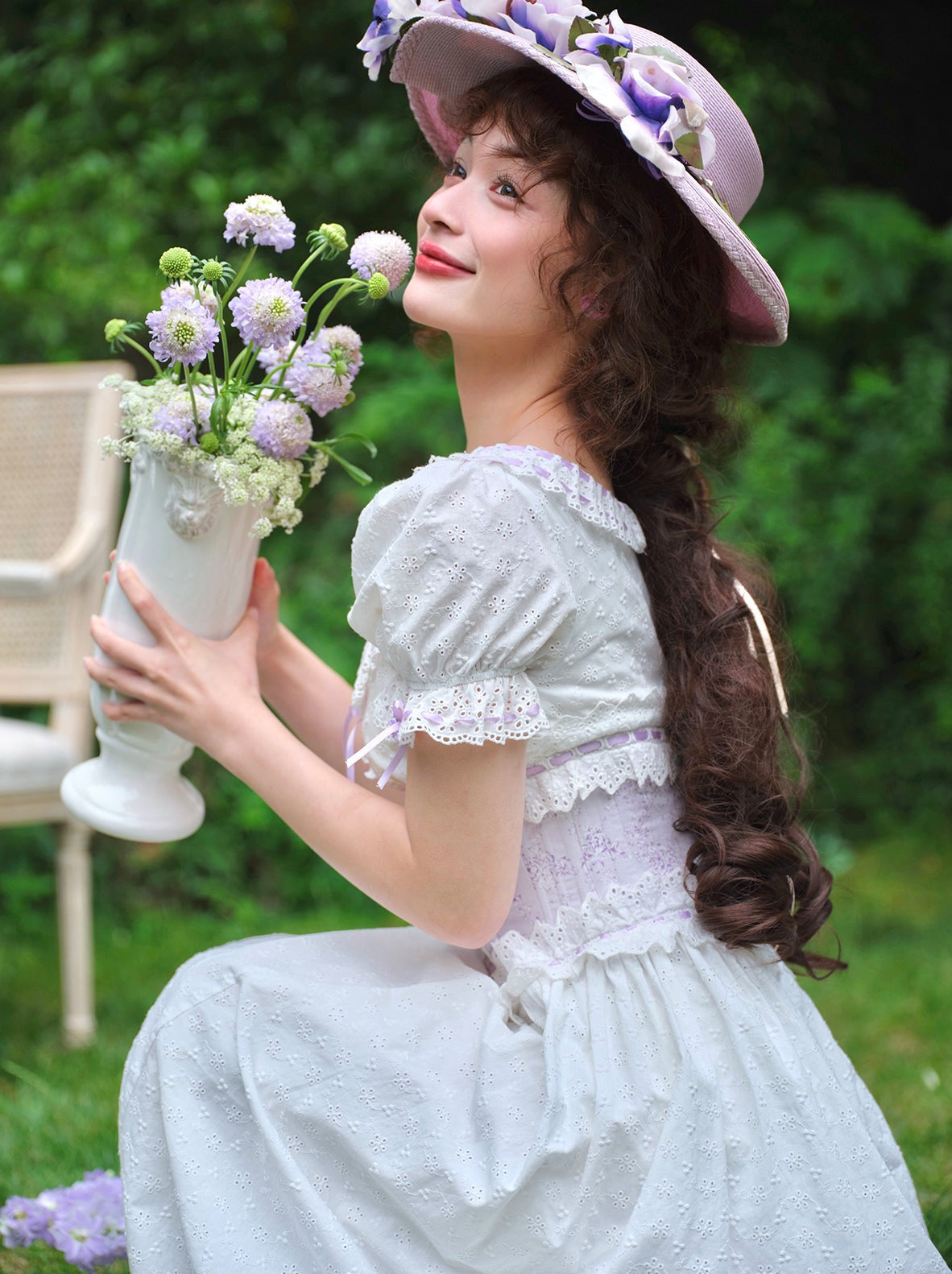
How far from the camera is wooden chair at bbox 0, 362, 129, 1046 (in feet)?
9.63

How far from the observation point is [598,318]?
1.60 meters

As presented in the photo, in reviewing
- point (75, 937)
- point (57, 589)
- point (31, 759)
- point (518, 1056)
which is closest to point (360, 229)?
point (57, 589)

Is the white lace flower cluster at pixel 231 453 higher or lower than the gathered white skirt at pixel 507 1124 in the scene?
higher

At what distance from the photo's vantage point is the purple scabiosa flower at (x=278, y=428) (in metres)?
1.59

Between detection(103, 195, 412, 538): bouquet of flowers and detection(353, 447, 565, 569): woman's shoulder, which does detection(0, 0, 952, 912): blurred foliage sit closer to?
detection(103, 195, 412, 538): bouquet of flowers

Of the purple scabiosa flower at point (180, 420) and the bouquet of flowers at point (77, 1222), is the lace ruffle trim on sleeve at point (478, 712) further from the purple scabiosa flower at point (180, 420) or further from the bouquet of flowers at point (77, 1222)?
the bouquet of flowers at point (77, 1222)

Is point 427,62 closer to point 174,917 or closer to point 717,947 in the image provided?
point 717,947

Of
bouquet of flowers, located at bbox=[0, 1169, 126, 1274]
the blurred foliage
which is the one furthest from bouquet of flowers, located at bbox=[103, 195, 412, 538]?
the blurred foliage

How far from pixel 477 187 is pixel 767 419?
3172mm

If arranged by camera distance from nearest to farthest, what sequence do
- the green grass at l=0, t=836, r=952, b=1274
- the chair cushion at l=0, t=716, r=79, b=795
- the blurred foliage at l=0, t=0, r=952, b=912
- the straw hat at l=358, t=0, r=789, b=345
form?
1. the straw hat at l=358, t=0, r=789, b=345
2. the green grass at l=0, t=836, r=952, b=1274
3. the chair cushion at l=0, t=716, r=79, b=795
4. the blurred foliage at l=0, t=0, r=952, b=912

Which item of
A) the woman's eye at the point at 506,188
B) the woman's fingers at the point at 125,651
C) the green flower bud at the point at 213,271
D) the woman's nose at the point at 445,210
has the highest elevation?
the woman's eye at the point at 506,188

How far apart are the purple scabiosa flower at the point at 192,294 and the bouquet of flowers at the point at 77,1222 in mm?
1121

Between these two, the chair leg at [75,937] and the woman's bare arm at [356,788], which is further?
the chair leg at [75,937]

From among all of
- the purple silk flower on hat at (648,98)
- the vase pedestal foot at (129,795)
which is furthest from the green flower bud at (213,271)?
the vase pedestal foot at (129,795)
